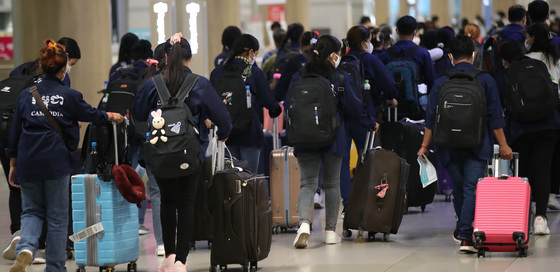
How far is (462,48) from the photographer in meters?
8.47

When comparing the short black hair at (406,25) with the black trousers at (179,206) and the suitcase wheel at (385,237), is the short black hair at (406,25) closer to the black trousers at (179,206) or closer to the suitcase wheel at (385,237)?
the suitcase wheel at (385,237)

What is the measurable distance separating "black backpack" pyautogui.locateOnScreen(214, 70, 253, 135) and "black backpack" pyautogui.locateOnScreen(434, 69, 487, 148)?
191cm

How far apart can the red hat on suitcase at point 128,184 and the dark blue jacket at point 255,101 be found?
73.2 inches

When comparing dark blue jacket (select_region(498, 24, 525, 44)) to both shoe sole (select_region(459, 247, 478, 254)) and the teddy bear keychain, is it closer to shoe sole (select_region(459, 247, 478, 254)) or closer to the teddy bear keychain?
shoe sole (select_region(459, 247, 478, 254))

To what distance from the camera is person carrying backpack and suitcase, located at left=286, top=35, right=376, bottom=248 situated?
866 cm

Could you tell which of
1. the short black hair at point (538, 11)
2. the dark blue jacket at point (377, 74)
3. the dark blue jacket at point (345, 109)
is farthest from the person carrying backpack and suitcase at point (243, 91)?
the short black hair at point (538, 11)

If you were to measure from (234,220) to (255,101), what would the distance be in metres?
2.03

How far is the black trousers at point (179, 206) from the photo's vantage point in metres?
7.40

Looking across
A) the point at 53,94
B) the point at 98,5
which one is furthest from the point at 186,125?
the point at 98,5

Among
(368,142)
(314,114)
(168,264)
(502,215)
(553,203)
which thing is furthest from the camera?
(553,203)

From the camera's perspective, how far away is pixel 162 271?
7.61 metres

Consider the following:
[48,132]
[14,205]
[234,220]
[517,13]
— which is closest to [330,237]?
[234,220]

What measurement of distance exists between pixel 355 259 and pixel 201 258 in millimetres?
1243

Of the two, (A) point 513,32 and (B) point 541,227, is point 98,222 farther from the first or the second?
(A) point 513,32
